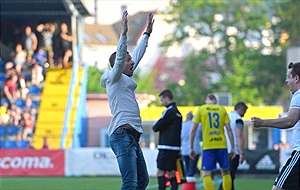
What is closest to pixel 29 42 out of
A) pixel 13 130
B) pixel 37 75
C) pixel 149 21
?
pixel 37 75

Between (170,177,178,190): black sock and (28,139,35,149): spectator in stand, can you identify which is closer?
(170,177,178,190): black sock

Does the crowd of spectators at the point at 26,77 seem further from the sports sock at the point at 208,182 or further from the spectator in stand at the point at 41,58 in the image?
the sports sock at the point at 208,182

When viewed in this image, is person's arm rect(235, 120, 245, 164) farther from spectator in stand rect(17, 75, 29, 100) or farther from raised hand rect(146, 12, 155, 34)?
spectator in stand rect(17, 75, 29, 100)

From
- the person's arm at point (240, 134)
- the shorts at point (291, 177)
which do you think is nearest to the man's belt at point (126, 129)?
the shorts at point (291, 177)

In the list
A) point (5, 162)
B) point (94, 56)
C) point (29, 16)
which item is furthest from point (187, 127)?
point (94, 56)

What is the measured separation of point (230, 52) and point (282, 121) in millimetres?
58440

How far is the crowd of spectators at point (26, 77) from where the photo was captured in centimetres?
3600

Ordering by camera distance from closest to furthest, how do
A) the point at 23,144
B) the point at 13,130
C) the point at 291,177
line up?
the point at 291,177
the point at 23,144
the point at 13,130

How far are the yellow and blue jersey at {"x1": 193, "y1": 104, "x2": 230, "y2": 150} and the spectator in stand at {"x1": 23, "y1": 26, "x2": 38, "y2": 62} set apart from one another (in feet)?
78.3

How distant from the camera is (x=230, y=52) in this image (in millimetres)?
67438

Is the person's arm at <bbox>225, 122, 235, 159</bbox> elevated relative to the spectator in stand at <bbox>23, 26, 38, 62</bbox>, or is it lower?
lower

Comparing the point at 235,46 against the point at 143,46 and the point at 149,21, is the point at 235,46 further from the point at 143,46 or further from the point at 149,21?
the point at 149,21

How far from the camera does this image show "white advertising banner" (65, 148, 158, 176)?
100ft

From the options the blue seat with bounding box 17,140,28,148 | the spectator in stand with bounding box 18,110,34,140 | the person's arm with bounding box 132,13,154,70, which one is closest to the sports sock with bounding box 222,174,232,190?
the person's arm with bounding box 132,13,154,70
